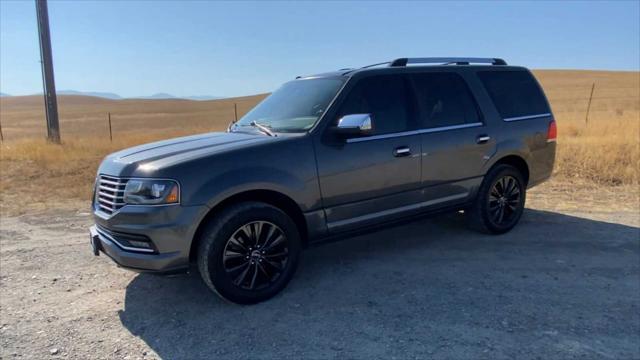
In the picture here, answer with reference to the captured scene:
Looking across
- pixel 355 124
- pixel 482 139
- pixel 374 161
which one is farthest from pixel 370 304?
Result: pixel 482 139

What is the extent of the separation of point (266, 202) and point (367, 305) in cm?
119

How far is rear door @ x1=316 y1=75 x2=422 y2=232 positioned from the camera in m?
4.13

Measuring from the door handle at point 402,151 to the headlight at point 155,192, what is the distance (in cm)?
205

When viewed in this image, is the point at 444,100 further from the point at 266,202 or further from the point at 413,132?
the point at 266,202

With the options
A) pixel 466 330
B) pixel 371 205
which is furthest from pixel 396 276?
pixel 466 330

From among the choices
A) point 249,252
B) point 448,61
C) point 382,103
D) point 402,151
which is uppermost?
point 448,61

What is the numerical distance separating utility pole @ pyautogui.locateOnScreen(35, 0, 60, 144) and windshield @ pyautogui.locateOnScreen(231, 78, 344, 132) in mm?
11008

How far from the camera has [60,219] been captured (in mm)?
6672

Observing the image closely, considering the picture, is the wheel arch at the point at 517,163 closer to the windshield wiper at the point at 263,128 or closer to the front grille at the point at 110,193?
the windshield wiper at the point at 263,128

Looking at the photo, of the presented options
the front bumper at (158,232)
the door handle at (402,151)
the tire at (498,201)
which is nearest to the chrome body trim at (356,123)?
the door handle at (402,151)

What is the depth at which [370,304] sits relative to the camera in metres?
3.81

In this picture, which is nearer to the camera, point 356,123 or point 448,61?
point 356,123

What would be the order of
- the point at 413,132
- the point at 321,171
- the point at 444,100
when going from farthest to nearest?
the point at 444,100 < the point at 413,132 < the point at 321,171

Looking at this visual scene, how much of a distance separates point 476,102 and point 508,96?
615 millimetres
